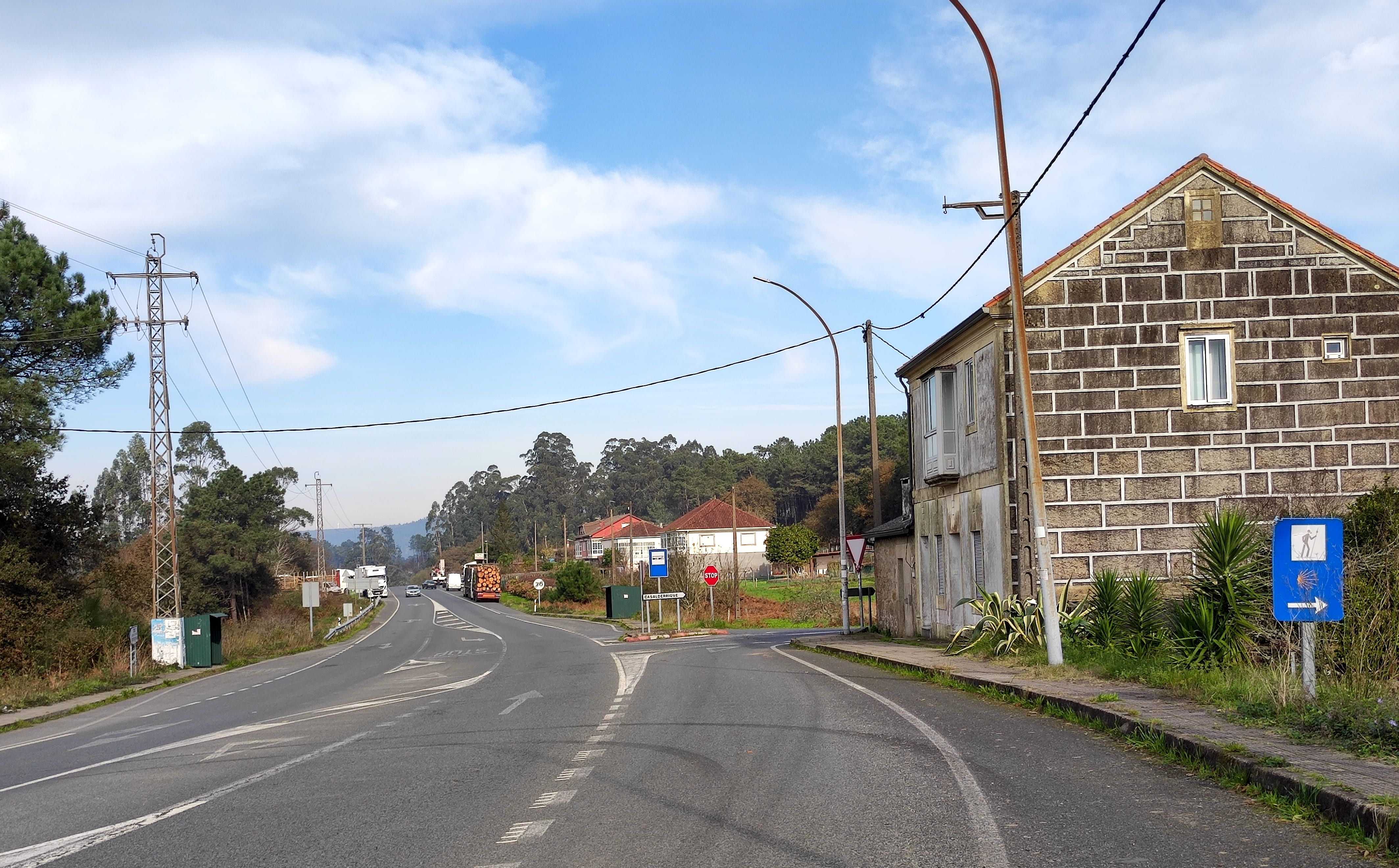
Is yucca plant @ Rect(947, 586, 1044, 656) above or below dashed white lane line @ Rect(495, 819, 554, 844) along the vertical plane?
below

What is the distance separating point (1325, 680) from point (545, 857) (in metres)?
9.42

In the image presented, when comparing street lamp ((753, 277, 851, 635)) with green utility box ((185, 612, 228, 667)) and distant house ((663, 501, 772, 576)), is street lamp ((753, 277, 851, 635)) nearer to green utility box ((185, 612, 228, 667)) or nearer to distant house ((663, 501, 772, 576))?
green utility box ((185, 612, 228, 667))

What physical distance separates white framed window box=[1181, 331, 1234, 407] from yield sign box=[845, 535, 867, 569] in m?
11.2

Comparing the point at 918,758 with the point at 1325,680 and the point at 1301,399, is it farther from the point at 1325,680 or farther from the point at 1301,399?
the point at 1301,399

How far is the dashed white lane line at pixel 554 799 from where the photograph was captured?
25.9 ft

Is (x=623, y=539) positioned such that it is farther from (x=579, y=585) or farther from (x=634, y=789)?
(x=634, y=789)

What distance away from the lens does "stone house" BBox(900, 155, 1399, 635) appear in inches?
827

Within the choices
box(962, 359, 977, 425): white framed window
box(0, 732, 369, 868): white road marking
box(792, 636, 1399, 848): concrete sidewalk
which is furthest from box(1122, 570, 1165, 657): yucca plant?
box(0, 732, 369, 868): white road marking

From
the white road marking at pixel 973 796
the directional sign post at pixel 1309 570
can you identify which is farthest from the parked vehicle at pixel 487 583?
the directional sign post at pixel 1309 570

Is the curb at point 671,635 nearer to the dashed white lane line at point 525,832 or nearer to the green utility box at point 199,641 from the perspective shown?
the green utility box at point 199,641

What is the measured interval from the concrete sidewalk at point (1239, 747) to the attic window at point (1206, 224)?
10.4 m

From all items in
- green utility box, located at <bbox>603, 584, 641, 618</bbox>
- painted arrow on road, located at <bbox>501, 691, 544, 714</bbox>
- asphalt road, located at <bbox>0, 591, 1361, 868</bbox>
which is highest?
asphalt road, located at <bbox>0, 591, 1361, 868</bbox>

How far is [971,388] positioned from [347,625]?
159 feet

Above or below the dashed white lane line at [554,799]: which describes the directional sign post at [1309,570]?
above
